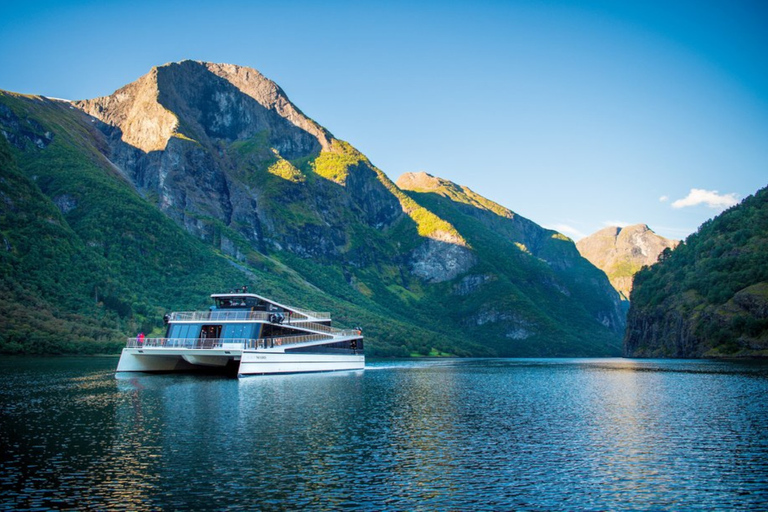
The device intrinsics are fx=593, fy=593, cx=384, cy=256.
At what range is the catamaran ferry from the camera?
69.5m

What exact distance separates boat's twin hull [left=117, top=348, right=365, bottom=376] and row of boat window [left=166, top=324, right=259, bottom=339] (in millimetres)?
2589

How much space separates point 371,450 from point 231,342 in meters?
44.4

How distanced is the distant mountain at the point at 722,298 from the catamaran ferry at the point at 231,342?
114 metres

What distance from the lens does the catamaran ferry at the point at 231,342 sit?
2736 inches

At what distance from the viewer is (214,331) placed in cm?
7356

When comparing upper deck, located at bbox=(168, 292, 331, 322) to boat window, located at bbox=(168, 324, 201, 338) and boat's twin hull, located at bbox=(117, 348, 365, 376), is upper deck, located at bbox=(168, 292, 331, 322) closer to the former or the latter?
boat window, located at bbox=(168, 324, 201, 338)

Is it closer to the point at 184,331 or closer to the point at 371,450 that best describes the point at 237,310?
the point at 184,331

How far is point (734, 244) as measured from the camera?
17575 cm

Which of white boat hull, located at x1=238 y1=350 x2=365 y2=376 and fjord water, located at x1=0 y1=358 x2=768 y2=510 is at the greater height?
white boat hull, located at x1=238 y1=350 x2=365 y2=376

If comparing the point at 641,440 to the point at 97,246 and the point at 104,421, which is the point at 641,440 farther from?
the point at 97,246

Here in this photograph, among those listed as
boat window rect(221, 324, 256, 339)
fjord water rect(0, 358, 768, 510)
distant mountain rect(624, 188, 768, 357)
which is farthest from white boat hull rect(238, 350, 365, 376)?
distant mountain rect(624, 188, 768, 357)

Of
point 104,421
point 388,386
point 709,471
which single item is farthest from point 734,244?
point 104,421

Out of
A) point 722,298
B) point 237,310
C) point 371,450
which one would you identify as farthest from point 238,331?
point 722,298

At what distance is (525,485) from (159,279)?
19186 centimetres
